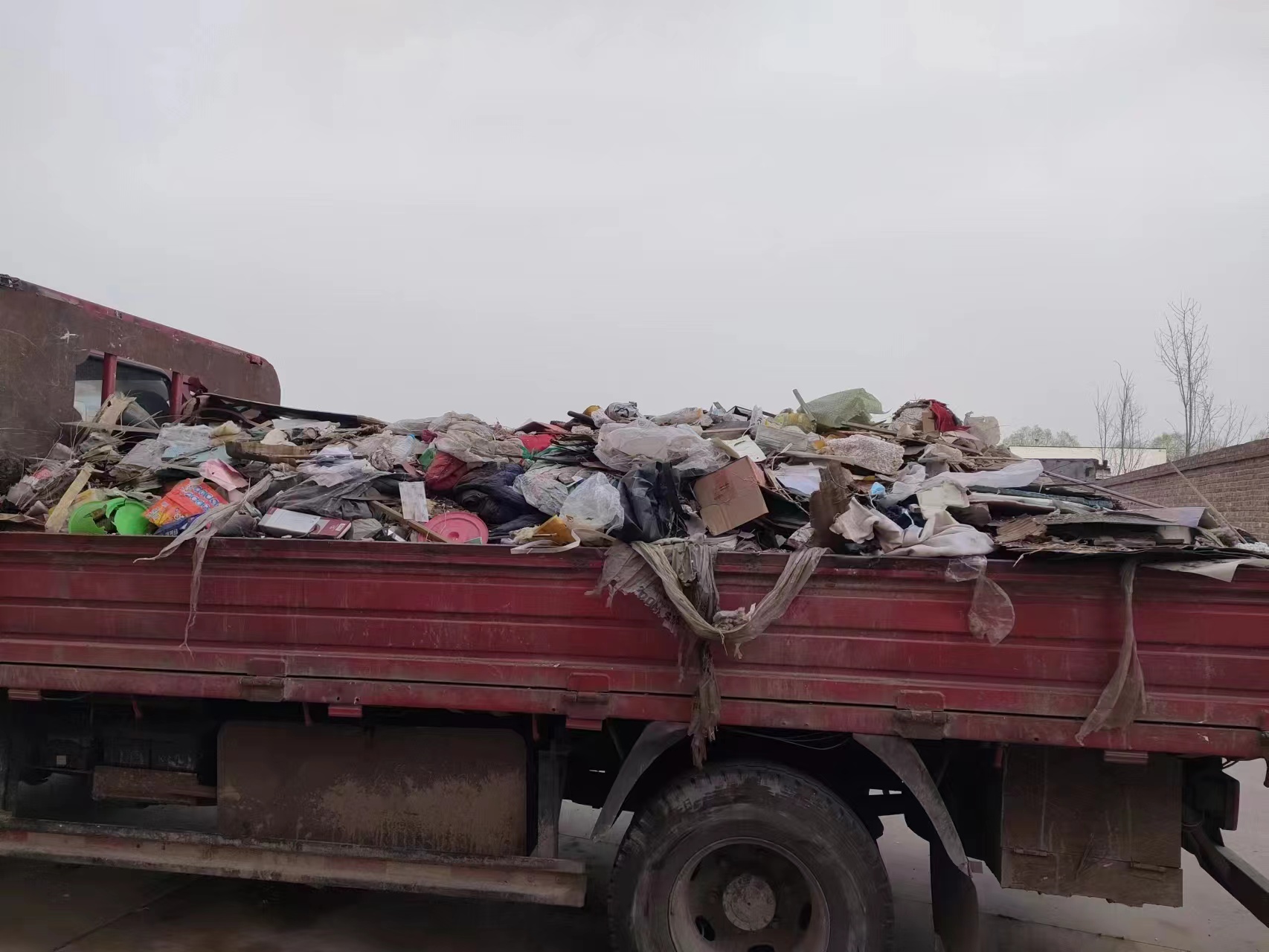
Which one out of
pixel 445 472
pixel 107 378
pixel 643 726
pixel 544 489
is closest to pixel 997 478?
pixel 643 726

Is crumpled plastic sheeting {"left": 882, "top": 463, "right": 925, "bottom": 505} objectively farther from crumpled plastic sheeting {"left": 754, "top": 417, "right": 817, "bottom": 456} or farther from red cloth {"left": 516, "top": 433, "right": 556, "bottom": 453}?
red cloth {"left": 516, "top": 433, "right": 556, "bottom": 453}

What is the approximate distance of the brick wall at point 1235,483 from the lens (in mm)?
8906

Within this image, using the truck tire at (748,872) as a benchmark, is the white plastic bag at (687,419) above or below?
above

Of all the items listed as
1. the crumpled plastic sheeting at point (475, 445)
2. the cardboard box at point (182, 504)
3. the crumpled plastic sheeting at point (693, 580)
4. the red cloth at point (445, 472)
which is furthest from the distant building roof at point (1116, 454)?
the cardboard box at point (182, 504)

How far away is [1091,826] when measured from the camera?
2.79 m

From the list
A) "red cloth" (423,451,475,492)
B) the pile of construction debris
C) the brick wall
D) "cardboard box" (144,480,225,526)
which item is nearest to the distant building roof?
the brick wall

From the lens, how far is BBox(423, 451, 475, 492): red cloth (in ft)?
12.3

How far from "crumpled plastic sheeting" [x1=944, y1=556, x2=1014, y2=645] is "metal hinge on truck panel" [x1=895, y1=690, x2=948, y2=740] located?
0.87ft

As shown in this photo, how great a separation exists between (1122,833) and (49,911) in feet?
15.3

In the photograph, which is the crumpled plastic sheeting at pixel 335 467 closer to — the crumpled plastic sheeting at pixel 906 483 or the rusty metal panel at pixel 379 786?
the rusty metal panel at pixel 379 786

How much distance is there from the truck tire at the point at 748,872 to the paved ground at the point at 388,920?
0.85 m

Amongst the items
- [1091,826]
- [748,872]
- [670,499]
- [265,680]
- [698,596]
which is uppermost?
[670,499]

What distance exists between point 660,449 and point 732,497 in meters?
0.46

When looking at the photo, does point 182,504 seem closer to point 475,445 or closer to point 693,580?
point 475,445
